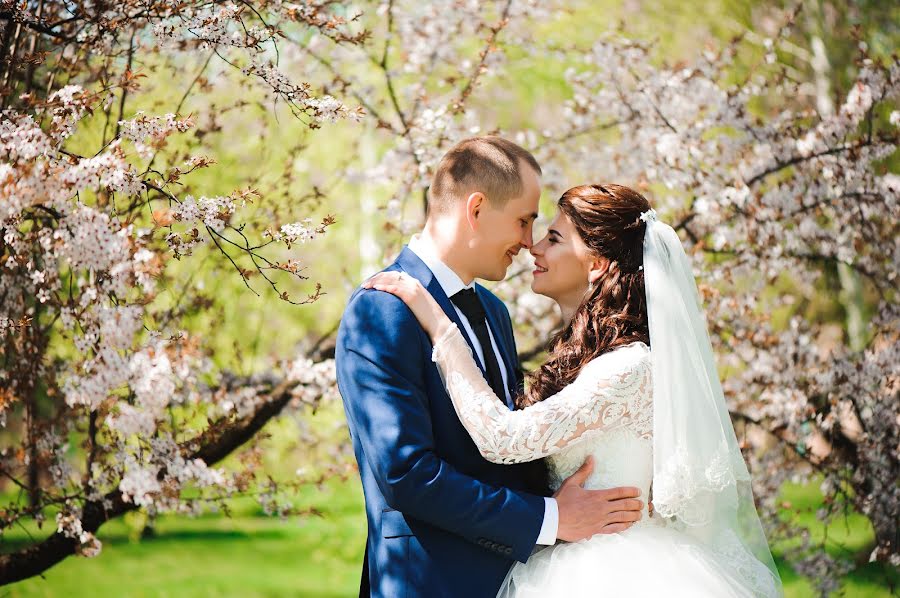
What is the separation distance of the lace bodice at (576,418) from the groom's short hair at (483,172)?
0.55 m

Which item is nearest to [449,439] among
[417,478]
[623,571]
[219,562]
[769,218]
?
[417,478]

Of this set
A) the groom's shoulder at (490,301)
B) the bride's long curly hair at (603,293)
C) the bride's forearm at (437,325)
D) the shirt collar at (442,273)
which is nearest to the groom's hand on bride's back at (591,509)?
the bride's long curly hair at (603,293)

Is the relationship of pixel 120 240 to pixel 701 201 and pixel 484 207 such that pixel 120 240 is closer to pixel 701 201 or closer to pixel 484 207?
pixel 484 207

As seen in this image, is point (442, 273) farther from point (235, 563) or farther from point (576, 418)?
point (235, 563)

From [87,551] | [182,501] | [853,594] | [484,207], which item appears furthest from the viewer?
[853,594]

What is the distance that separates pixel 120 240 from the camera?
269cm

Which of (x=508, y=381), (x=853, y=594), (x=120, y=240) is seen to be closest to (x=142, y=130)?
(x=120, y=240)

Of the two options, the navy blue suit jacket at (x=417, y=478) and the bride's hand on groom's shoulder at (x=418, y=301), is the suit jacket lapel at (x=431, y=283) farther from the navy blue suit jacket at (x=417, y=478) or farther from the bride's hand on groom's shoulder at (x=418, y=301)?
the navy blue suit jacket at (x=417, y=478)

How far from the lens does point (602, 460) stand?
A: 2875 mm

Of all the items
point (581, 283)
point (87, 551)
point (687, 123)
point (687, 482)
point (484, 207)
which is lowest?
point (87, 551)

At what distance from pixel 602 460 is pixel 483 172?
1046mm

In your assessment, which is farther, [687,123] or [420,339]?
[687,123]

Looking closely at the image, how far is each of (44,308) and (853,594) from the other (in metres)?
5.77

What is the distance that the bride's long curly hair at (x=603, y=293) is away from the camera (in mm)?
2973
